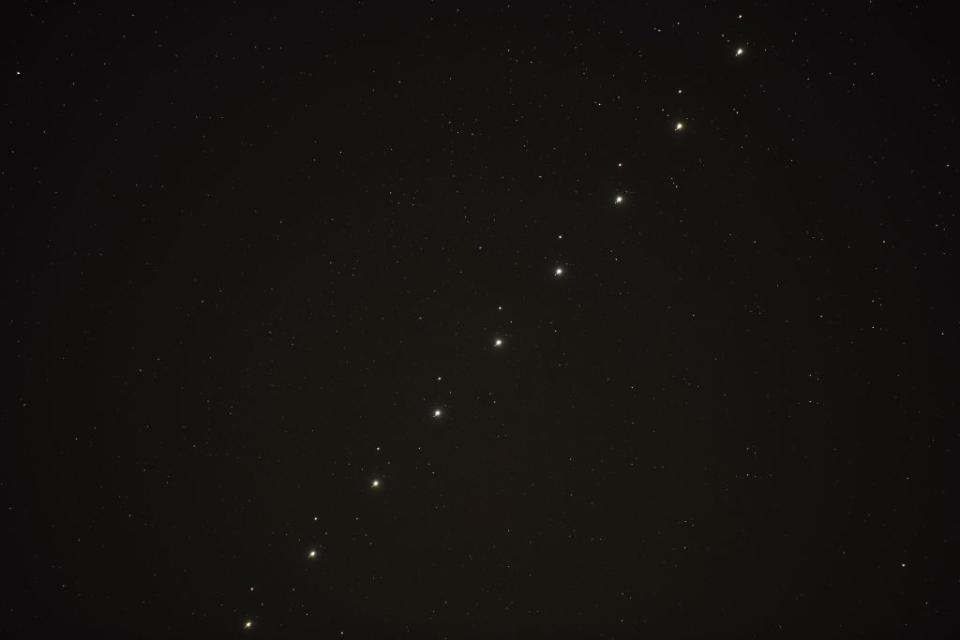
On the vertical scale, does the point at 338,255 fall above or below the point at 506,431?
above

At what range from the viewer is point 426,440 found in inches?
40.0

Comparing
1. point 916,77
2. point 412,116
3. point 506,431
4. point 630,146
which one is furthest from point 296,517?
point 916,77

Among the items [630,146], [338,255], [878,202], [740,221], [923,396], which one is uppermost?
[338,255]

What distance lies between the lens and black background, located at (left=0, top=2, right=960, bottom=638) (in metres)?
0.96

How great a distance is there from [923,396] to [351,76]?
1.02 metres

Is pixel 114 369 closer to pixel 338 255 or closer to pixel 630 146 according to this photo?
pixel 338 255

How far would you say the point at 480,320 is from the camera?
101 centimetres

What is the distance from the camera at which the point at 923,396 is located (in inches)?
40.8

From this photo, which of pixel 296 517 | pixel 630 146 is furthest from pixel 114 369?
pixel 630 146

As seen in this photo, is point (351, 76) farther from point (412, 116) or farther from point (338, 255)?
point (338, 255)

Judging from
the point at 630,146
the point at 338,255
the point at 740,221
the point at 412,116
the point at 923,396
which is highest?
the point at 412,116

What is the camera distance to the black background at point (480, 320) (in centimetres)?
96

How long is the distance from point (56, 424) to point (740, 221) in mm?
1074

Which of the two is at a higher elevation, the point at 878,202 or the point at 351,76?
the point at 351,76
